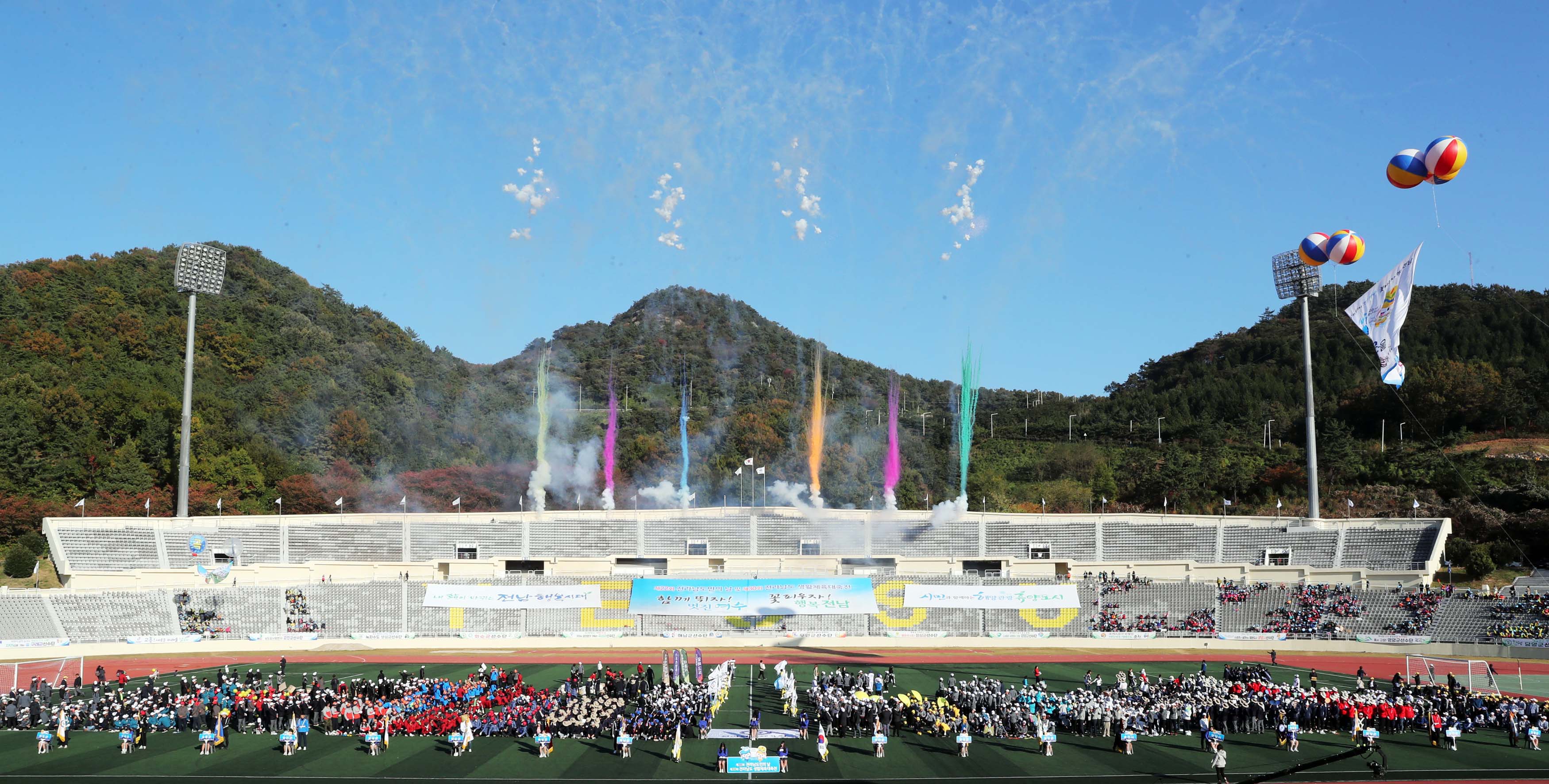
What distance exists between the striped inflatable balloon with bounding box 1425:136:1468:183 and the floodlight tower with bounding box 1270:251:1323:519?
3487 centimetres

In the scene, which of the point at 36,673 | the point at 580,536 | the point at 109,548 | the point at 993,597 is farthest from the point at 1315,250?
the point at 109,548

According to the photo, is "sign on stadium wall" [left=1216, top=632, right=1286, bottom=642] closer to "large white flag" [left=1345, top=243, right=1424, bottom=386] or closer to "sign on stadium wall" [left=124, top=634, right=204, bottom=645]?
"large white flag" [left=1345, top=243, right=1424, bottom=386]

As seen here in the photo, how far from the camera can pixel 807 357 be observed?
378 ft

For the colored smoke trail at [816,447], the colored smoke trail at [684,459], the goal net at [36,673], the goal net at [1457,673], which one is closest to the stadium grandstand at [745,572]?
the goal net at [36,673]

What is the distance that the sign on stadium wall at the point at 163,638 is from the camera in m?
44.6

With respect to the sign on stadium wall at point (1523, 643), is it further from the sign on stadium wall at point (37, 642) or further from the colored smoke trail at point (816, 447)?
the sign on stadium wall at point (37, 642)

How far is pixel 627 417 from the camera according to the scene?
9450 cm

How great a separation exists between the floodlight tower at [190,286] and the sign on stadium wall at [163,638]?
12181mm

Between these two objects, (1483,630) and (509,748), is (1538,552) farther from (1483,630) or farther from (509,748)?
(509,748)

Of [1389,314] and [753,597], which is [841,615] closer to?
[753,597]

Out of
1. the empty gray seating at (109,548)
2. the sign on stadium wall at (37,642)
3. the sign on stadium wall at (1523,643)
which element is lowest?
the sign on stadium wall at (37,642)

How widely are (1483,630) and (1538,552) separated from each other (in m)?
19.3

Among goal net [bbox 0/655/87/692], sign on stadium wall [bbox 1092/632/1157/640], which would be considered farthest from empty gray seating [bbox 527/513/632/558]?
sign on stadium wall [bbox 1092/632/1157/640]

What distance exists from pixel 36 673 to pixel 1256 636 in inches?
1876
